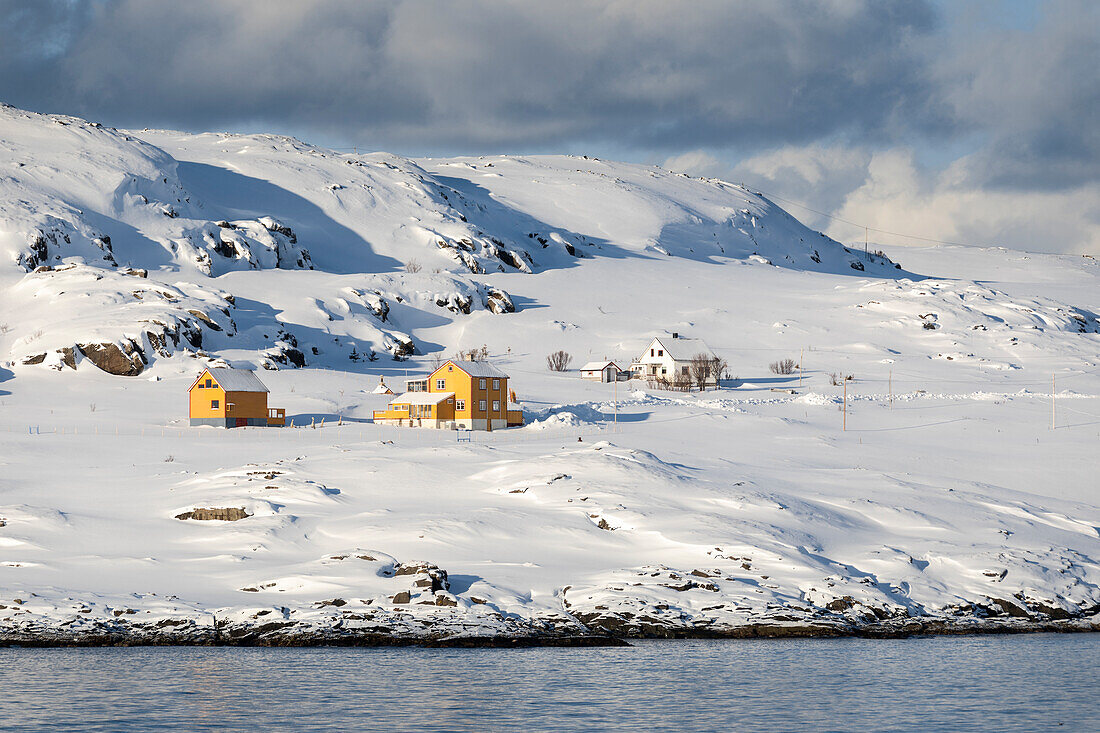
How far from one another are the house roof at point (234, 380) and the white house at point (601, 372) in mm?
44508

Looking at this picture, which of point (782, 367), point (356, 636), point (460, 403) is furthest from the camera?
point (782, 367)

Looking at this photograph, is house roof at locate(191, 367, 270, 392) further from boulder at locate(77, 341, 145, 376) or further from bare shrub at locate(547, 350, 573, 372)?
bare shrub at locate(547, 350, 573, 372)

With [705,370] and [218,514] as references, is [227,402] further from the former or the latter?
[705,370]

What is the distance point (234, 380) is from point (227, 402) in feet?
6.65

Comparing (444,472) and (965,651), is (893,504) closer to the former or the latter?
(965,651)

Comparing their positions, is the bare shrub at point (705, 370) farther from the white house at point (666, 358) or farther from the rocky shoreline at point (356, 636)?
the rocky shoreline at point (356, 636)

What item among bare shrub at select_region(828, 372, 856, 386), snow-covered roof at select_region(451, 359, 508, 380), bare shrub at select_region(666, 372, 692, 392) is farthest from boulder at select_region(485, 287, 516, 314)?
snow-covered roof at select_region(451, 359, 508, 380)

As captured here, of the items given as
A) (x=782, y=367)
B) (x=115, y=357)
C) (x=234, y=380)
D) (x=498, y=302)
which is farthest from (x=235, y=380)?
(x=498, y=302)

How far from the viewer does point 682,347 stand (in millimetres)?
132125

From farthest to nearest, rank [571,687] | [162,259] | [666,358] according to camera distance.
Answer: [162,259]
[666,358]
[571,687]

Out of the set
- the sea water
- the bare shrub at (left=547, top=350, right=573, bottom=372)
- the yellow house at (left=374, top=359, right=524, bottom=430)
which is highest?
the bare shrub at (left=547, top=350, right=573, bottom=372)

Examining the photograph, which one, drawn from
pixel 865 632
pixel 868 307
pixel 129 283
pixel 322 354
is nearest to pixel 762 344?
pixel 868 307

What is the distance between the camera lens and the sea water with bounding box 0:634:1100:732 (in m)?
29.2

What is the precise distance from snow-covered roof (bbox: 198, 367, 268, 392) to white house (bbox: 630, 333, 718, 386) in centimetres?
4895
